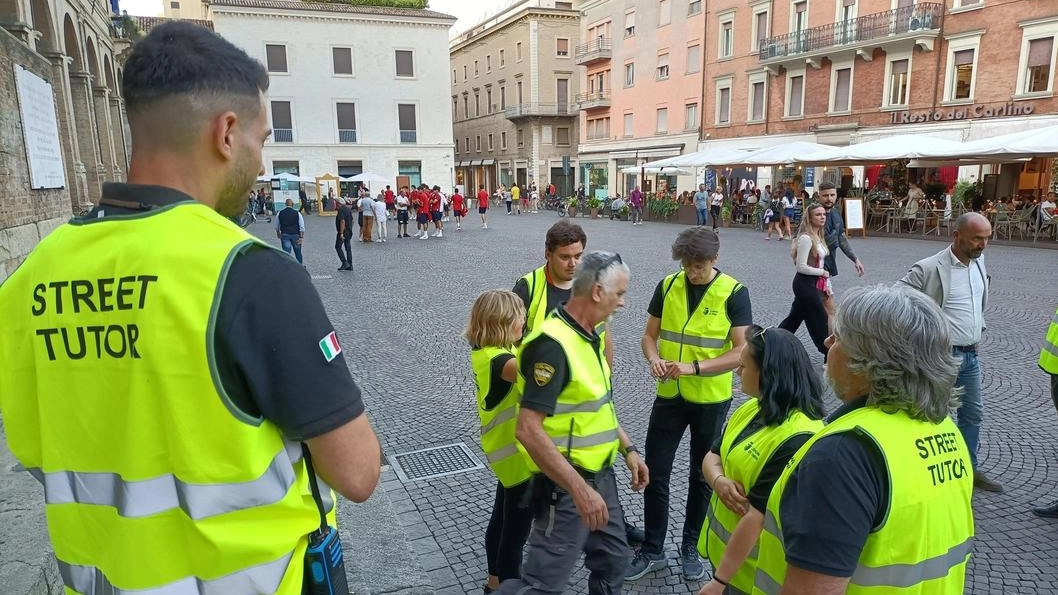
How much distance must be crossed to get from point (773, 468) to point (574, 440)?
74 cm

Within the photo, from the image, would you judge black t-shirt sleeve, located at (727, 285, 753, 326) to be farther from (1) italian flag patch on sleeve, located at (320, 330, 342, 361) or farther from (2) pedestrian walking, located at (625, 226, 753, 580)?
(1) italian flag patch on sleeve, located at (320, 330, 342, 361)

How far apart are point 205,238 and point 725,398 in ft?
9.24

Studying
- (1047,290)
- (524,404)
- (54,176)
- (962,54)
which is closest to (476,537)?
(524,404)

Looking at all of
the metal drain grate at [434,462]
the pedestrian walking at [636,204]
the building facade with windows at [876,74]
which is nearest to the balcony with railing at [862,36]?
the building facade with windows at [876,74]

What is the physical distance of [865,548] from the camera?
1.50 meters

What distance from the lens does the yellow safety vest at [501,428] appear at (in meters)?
2.88

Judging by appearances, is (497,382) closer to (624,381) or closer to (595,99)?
(624,381)

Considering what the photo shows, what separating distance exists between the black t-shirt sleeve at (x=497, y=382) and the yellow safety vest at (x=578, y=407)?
388 millimetres

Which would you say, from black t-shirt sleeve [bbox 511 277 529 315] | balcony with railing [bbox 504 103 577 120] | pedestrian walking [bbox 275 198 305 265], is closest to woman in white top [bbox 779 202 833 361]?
black t-shirt sleeve [bbox 511 277 529 315]

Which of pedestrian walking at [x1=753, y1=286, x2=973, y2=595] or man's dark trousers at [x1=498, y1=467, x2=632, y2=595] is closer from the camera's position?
pedestrian walking at [x1=753, y1=286, x2=973, y2=595]

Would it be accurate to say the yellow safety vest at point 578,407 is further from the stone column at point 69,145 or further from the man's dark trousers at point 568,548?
the stone column at point 69,145

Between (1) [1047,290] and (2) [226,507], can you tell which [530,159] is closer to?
(1) [1047,290]

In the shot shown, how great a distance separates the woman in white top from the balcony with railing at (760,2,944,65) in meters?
23.2

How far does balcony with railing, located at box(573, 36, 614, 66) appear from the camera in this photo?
41844mm
